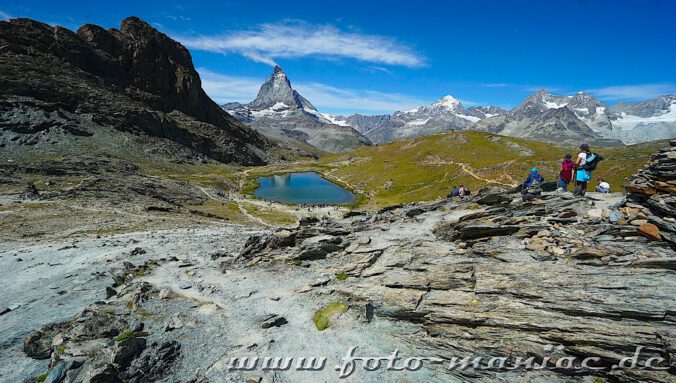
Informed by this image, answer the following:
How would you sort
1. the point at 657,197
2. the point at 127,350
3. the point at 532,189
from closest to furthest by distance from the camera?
the point at 127,350
the point at 657,197
the point at 532,189

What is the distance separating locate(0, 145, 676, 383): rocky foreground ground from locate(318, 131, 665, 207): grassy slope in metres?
53.0

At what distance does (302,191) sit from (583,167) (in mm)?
131963

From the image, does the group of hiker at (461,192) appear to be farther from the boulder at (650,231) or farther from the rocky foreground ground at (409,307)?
the boulder at (650,231)

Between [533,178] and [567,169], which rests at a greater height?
[567,169]

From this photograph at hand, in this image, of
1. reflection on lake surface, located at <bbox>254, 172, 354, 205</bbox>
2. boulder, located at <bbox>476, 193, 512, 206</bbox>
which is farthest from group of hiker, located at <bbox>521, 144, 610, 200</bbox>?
reflection on lake surface, located at <bbox>254, 172, 354, 205</bbox>

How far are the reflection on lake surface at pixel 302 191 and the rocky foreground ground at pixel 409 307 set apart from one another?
3735 inches

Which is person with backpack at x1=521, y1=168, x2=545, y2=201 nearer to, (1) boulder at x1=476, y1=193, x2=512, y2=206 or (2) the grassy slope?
(1) boulder at x1=476, y1=193, x2=512, y2=206

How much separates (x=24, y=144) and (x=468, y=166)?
165 metres

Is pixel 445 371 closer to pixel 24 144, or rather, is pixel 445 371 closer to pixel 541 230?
pixel 541 230

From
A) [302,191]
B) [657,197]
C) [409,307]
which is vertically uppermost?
[657,197]

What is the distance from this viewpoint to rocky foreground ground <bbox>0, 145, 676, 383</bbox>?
12203 millimetres

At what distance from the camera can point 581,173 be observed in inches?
955

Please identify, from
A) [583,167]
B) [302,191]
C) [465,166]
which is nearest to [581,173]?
[583,167]

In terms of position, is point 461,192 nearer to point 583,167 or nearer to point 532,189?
point 532,189
